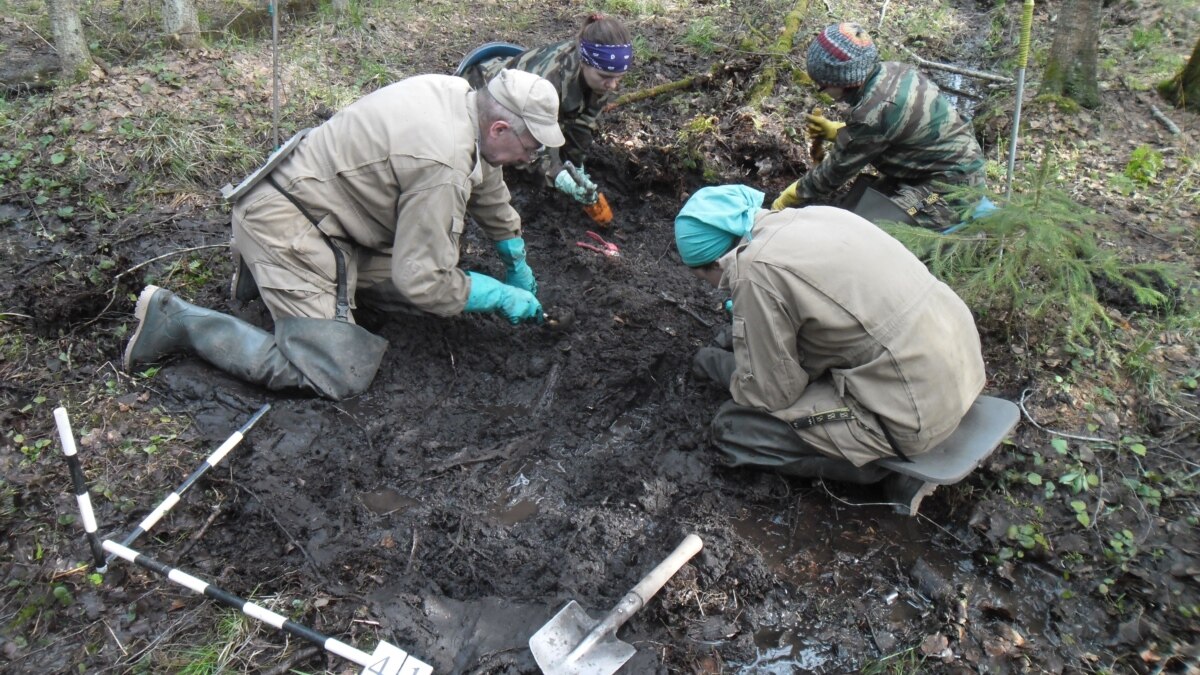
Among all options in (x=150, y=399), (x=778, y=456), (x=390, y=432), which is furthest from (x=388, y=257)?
(x=778, y=456)

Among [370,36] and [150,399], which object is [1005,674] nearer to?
[150,399]

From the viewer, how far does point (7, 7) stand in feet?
22.7

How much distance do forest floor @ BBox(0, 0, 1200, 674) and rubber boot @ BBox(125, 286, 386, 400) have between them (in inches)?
4.5

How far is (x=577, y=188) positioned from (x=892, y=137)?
6.28ft

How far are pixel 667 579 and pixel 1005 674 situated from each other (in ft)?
3.93

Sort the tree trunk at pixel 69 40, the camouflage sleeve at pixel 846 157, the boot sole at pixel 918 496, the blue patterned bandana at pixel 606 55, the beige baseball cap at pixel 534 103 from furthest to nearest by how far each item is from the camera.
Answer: the tree trunk at pixel 69 40 < the blue patterned bandana at pixel 606 55 < the camouflage sleeve at pixel 846 157 < the beige baseball cap at pixel 534 103 < the boot sole at pixel 918 496

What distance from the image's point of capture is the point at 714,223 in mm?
2760

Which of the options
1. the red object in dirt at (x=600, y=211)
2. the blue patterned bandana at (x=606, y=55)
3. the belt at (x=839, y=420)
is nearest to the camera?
the belt at (x=839, y=420)

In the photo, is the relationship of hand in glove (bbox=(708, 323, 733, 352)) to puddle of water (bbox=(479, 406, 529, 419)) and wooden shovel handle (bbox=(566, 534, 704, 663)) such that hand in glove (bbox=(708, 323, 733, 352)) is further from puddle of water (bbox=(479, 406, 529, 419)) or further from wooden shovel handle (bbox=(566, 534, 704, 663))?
wooden shovel handle (bbox=(566, 534, 704, 663))

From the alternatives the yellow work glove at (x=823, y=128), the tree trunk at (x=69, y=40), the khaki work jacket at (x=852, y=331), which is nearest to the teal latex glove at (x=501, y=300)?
the khaki work jacket at (x=852, y=331)

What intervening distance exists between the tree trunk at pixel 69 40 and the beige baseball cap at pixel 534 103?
13.7 ft

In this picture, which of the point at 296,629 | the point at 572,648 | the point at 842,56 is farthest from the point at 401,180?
the point at 842,56

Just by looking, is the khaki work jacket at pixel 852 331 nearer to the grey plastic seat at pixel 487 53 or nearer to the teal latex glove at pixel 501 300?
the teal latex glove at pixel 501 300

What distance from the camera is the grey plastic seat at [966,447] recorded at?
8.89 ft
